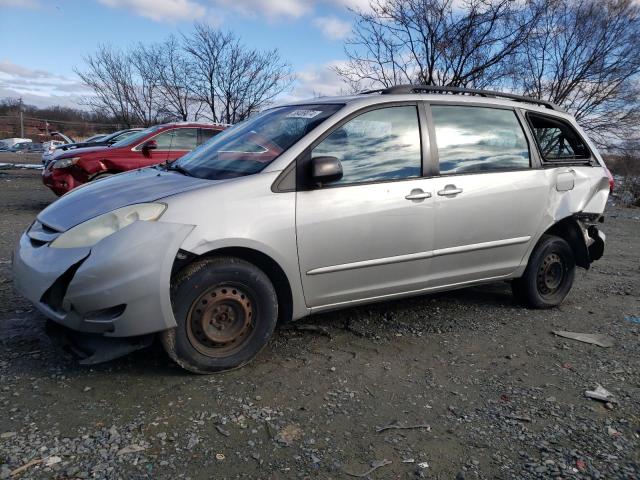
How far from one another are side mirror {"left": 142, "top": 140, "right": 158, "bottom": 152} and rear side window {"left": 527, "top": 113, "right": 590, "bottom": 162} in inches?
252

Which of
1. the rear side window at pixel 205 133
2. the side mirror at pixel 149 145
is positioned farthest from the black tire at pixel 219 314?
the rear side window at pixel 205 133

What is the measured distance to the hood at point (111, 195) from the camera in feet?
9.88

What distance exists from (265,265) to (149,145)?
6398mm

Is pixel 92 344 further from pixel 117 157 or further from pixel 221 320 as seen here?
pixel 117 157

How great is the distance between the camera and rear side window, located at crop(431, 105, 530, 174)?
3.88 m

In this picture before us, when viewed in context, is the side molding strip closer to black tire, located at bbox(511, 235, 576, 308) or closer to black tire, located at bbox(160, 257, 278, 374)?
black tire, located at bbox(511, 235, 576, 308)

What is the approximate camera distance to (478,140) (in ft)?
13.4

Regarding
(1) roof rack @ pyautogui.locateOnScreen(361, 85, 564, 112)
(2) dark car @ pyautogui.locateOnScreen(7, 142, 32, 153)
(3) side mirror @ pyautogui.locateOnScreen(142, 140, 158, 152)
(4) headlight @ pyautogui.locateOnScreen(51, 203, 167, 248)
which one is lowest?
(4) headlight @ pyautogui.locateOnScreen(51, 203, 167, 248)

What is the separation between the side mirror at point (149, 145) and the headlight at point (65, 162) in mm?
1106

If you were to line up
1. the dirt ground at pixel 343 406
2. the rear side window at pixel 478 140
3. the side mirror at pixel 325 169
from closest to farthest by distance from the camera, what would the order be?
the dirt ground at pixel 343 406
the side mirror at pixel 325 169
the rear side window at pixel 478 140

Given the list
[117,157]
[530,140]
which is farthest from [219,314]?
[117,157]

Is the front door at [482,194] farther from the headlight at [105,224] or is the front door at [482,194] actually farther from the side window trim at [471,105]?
the headlight at [105,224]

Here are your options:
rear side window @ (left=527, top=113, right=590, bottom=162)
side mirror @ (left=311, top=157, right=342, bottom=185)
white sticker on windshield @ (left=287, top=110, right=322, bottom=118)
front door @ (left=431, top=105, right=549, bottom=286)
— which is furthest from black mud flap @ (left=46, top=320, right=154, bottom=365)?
rear side window @ (left=527, top=113, right=590, bottom=162)

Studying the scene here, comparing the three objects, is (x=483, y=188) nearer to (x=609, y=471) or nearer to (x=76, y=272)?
(x=609, y=471)
